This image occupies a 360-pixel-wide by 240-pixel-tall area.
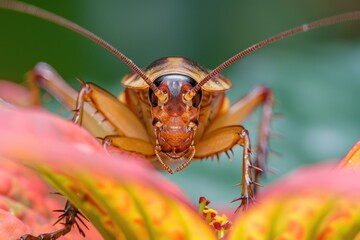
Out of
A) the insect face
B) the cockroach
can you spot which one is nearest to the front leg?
the cockroach

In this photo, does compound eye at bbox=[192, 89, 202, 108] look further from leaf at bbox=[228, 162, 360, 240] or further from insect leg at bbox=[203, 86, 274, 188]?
leaf at bbox=[228, 162, 360, 240]

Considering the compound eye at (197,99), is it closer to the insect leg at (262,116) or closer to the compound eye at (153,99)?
the compound eye at (153,99)

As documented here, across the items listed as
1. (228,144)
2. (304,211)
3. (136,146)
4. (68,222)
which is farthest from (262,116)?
(304,211)

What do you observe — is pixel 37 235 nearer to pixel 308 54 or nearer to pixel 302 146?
pixel 302 146

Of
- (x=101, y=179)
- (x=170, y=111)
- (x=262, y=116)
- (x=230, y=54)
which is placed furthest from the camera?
(x=230, y=54)

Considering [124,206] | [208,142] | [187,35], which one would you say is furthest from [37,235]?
[187,35]

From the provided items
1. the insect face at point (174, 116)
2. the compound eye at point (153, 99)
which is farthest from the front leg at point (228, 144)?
the compound eye at point (153, 99)

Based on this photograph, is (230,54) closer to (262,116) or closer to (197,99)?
(262,116)
